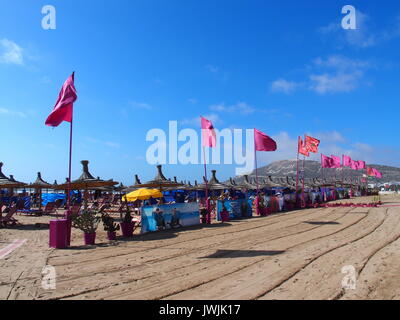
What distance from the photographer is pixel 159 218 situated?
1286 centimetres

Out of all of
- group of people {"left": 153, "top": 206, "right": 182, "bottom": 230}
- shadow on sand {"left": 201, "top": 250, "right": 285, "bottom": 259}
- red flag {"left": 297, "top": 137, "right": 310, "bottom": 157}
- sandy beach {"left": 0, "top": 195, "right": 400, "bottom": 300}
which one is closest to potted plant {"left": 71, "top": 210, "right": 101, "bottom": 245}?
sandy beach {"left": 0, "top": 195, "right": 400, "bottom": 300}

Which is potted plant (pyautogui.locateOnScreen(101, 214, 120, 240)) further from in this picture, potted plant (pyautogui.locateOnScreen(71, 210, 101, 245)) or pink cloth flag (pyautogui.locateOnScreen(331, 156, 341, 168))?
pink cloth flag (pyautogui.locateOnScreen(331, 156, 341, 168))

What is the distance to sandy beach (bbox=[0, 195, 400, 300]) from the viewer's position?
4.75 meters

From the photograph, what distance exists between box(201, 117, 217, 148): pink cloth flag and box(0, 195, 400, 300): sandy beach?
20.4ft

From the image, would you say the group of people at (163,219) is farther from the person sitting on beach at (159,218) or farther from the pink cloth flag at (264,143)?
the pink cloth flag at (264,143)

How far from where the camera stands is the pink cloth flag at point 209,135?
1557 centimetres

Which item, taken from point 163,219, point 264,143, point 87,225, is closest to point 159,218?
point 163,219

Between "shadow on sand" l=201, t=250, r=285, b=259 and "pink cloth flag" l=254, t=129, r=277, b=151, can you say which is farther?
"pink cloth flag" l=254, t=129, r=277, b=151

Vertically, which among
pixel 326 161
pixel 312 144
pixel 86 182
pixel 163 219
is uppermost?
pixel 312 144

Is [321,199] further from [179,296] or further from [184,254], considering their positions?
[179,296]

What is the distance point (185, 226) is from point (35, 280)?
353 inches

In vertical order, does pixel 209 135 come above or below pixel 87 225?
above

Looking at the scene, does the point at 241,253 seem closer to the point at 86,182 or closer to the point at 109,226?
the point at 109,226

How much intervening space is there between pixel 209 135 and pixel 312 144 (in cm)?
1290
